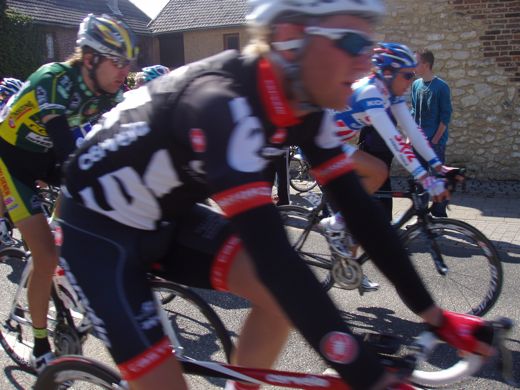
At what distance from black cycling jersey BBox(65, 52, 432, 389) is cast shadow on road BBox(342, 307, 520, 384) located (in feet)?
5.98

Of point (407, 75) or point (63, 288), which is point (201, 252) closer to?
point (63, 288)

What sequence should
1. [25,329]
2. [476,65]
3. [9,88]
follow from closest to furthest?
[25,329] < [9,88] < [476,65]

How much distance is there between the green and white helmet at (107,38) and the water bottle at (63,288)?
4.32ft

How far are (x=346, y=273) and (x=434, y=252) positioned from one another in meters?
0.73

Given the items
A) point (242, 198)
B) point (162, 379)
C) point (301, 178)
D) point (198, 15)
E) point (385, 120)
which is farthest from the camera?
point (198, 15)

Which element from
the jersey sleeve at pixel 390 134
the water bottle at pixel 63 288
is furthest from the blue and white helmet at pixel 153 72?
the water bottle at pixel 63 288

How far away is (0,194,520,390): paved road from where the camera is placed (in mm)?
3535

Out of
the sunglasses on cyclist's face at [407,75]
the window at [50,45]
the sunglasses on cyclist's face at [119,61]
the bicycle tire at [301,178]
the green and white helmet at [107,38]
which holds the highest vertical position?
the green and white helmet at [107,38]

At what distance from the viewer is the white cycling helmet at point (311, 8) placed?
1.66 metres

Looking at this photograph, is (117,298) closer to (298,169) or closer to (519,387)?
(519,387)

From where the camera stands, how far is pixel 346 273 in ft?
15.3

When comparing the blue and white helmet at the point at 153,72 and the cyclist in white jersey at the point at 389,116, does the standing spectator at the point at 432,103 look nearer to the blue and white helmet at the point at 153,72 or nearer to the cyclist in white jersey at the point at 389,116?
the cyclist in white jersey at the point at 389,116

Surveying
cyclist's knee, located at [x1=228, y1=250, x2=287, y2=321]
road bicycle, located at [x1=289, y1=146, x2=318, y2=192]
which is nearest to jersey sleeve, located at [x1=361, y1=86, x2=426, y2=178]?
cyclist's knee, located at [x1=228, y1=250, x2=287, y2=321]

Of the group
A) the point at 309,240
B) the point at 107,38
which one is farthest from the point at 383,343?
the point at 309,240
